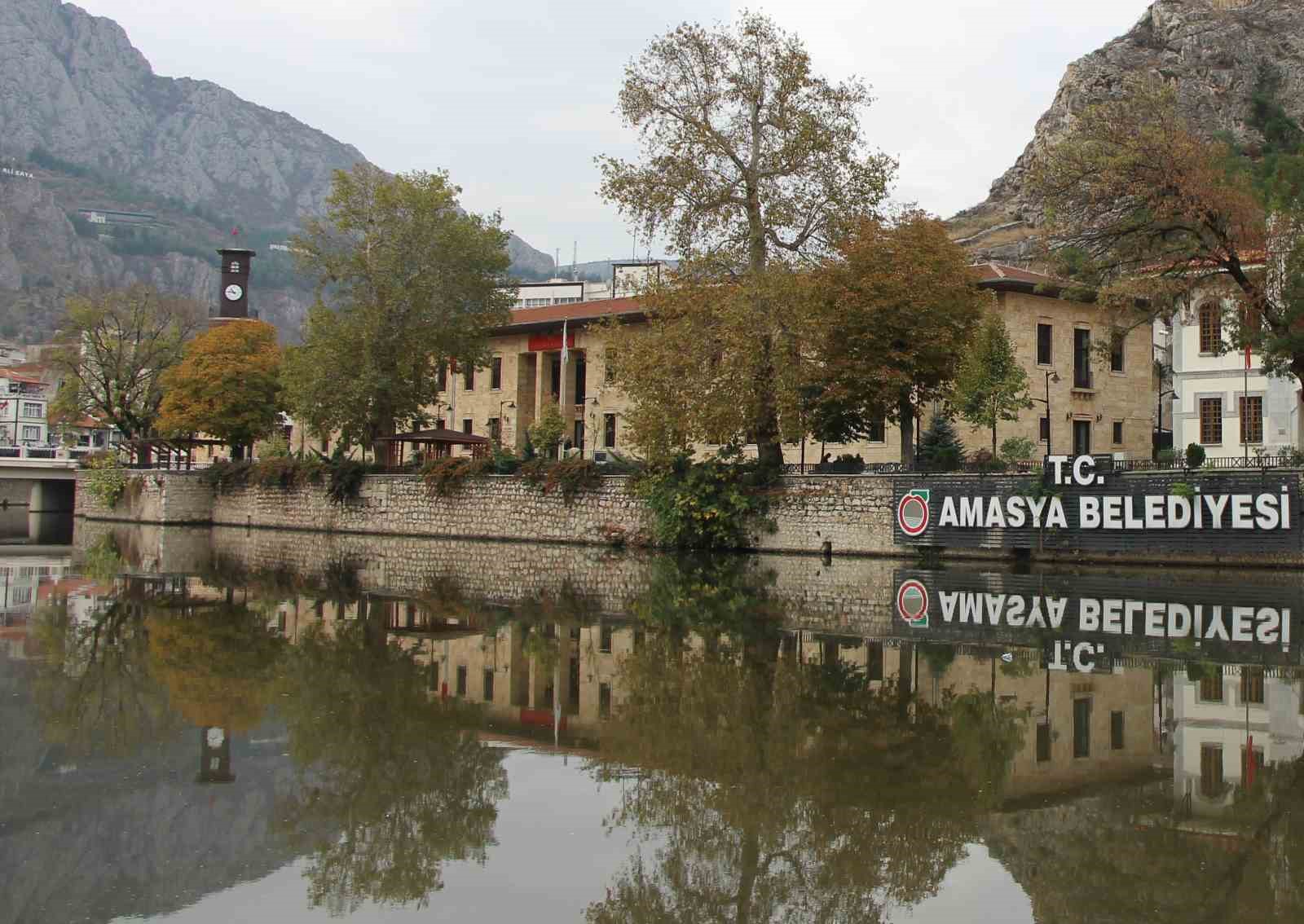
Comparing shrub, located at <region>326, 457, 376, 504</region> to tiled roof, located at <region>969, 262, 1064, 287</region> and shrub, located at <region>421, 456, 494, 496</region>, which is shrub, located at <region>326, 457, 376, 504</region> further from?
tiled roof, located at <region>969, 262, 1064, 287</region>

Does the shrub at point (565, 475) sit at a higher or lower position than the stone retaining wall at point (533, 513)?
higher

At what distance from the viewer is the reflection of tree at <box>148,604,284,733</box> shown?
9.64 m

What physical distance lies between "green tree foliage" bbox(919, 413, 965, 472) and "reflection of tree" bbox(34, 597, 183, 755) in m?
20.3

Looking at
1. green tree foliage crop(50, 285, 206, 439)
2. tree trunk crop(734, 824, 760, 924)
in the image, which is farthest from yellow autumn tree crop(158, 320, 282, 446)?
tree trunk crop(734, 824, 760, 924)

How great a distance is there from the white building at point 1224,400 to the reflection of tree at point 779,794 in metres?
30.2

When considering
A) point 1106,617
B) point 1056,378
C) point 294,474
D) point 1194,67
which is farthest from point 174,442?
point 1194,67

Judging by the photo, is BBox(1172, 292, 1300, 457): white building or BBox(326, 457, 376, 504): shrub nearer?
BBox(1172, 292, 1300, 457): white building

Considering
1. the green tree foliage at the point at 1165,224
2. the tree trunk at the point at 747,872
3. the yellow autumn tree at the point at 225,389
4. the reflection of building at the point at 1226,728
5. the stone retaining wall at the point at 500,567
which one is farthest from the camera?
the yellow autumn tree at the point at 225,389

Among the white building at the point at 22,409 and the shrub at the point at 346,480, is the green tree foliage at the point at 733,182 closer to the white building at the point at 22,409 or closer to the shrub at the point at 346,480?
the shrub at the point at 346,480

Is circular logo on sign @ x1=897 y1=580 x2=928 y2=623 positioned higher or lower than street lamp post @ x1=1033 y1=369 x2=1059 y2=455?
lower

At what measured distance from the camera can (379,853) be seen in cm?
618

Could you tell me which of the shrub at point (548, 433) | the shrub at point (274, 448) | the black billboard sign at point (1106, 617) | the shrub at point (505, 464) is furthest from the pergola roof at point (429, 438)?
the black billboard sign at point (1106, 617)

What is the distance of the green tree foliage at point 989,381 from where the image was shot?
113 feet

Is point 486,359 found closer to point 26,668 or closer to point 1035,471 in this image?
point 1035,471
